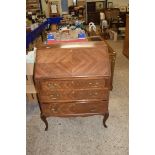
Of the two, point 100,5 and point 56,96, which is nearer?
point 56,96

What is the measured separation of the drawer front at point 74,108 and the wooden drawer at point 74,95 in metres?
0.06

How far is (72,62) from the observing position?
2.08 m

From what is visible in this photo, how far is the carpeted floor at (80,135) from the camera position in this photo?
2.09 meters

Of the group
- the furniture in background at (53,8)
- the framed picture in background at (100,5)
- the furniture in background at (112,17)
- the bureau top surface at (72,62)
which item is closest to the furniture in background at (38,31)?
the furniture in background at (112,17)

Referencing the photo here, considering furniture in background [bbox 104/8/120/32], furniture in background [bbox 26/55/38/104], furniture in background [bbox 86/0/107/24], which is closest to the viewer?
furniture in background [bbox 26/55/38/104]

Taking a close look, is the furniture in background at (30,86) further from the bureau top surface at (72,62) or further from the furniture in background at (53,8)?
the furniture in background at (53,8)

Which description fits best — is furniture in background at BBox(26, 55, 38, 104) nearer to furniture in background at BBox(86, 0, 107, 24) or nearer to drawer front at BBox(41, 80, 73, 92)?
drawer front at BBox(41, 80, 73, 92)

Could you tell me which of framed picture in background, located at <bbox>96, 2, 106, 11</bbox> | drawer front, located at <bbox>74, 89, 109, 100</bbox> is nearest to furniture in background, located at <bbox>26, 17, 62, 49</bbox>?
drawer front, located at <bbox>74, 89, 109, 100</bbox>

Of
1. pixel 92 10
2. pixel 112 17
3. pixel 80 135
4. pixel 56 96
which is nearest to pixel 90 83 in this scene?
pixel 56 96

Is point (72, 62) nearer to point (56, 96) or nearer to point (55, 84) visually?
point (55, 84)

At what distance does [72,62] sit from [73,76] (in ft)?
0.48

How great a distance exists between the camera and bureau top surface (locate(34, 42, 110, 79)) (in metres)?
2.06

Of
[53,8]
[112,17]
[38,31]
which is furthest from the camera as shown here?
[53,8]
